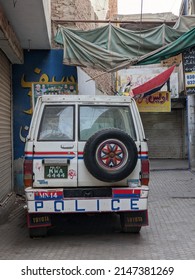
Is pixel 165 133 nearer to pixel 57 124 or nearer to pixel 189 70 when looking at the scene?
pixel 189 70

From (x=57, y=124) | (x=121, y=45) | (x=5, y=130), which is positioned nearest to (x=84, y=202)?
(x=57, y=124)

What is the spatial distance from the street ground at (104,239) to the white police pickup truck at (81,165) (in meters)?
0.31

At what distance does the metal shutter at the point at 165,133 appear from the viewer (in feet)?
72.6

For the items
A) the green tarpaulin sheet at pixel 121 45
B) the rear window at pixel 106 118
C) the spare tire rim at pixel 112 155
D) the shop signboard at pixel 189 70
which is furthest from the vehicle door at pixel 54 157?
the shop signboard at pixel 189 70

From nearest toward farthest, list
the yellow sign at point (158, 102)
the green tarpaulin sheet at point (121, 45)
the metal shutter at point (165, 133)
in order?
1. the green tarpaulin sheet at point (121, 45)
2. the yellow sign at point (158, 102)
3. the metal shutter at point (165, 133)

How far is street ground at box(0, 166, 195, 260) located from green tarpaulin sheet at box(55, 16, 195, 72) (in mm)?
3464

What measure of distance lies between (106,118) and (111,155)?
84 cm

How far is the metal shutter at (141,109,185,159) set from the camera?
22141 millimetres

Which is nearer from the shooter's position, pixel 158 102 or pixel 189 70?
pixel 189 70

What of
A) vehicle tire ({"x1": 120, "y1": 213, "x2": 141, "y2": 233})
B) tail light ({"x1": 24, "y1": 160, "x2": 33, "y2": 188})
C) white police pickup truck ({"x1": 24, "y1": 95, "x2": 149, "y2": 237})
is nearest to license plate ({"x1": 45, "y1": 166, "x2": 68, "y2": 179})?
white police pickup truck ({"x1": 24, "y1": 95, "x2": 149, "y2": 237})

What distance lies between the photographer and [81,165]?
567 cm

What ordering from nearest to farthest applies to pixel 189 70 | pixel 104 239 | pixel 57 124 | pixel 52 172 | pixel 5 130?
pixel 52 172 → pixel 57 124 → pixel 104 239 → pixel 5 130 → pixel 189 70

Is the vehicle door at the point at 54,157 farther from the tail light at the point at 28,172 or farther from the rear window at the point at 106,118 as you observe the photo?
the rear window at the point at 106,118

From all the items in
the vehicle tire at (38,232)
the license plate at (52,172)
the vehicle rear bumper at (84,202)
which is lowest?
the vehicle tire at (38,232)
